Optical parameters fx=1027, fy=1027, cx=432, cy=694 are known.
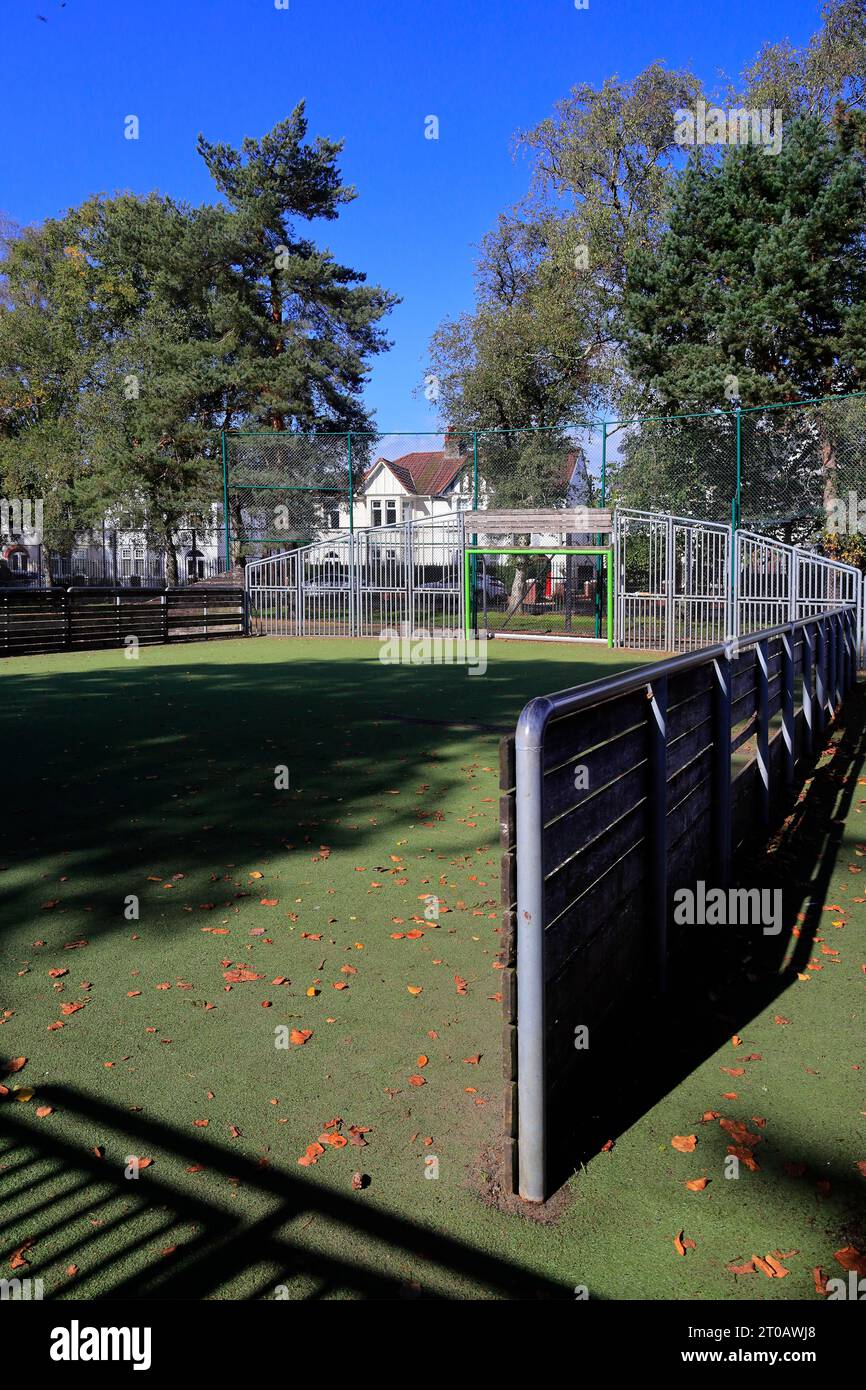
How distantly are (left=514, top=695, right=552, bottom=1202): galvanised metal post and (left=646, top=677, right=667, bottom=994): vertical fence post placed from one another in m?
1.30

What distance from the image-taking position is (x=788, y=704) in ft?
25.3

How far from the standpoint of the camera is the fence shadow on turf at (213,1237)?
2.44 m

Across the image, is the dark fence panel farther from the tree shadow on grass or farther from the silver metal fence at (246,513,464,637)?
the tree shadow on grass

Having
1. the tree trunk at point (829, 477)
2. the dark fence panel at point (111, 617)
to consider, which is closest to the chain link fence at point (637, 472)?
the tree trunk at point (829, 477)

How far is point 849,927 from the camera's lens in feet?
16.5

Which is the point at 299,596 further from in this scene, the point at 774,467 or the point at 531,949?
the point at 531,949

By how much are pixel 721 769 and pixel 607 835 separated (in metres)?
2.02

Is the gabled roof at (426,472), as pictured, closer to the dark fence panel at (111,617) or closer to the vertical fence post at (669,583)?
the dark fence panel at (111,617)

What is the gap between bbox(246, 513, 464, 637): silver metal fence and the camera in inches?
1043

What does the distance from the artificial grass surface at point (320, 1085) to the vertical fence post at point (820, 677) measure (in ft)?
13.3

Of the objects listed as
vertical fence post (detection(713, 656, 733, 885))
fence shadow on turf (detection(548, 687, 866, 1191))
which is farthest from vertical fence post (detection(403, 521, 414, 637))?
vertical fence post (detection(713, 656, 733, 885))

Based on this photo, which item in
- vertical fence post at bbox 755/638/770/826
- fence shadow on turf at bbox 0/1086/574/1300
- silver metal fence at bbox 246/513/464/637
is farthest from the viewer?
silver metal fence at bbox 246/513/464/637

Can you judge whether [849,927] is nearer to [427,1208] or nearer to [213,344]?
[427,1208]
